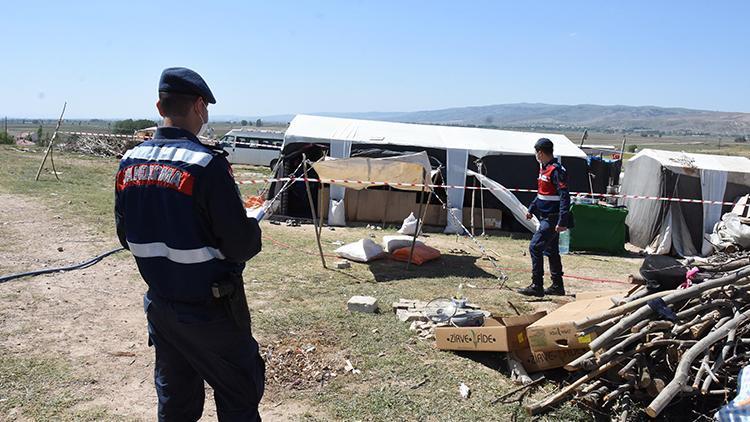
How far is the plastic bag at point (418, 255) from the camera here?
30.1 feet

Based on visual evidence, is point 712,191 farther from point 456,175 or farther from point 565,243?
point 456,175

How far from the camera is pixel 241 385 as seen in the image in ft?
9.12

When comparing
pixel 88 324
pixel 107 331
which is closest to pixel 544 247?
pixel 107 331

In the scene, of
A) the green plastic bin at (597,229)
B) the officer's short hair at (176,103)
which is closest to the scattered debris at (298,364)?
the officer's short hair at (176,103)

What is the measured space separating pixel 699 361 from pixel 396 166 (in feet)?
19.1

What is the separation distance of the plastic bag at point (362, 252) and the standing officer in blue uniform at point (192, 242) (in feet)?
20.3

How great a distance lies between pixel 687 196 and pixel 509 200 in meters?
3.62

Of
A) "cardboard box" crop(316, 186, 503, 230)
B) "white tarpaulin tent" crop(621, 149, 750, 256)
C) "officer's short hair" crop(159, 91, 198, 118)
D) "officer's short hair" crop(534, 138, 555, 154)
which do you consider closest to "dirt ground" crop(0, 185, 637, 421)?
"officer's short hair" crop(534, 138, 555, 154)

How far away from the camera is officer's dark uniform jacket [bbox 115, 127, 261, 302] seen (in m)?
2.59

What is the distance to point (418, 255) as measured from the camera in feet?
30.3

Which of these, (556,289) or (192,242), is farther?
(556,289)

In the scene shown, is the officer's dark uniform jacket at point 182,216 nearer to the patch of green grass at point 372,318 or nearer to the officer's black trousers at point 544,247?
the patch of green grass at point 372,318

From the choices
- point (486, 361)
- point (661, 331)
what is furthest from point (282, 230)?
point (661, 331)

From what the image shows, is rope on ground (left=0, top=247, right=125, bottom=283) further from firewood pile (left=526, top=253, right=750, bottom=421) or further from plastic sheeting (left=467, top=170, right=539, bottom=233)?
plastic sheeting (left=467, top=170, right=539, bottom=233)
